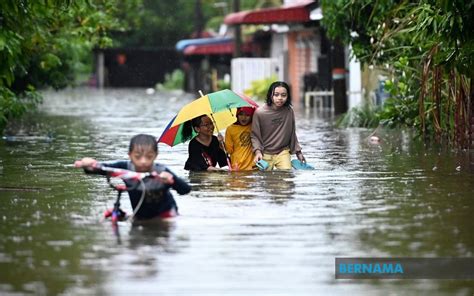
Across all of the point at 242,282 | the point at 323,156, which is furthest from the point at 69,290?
the point at 323,156

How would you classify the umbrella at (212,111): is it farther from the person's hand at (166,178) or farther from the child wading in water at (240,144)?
the person's hand at (166,178)

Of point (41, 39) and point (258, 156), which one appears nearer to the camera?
point (258, 156)

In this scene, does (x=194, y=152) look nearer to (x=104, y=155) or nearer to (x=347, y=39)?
(x=104, y=155)

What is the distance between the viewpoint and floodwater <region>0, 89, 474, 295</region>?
8367 millimetres

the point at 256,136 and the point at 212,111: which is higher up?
the point at 212,111

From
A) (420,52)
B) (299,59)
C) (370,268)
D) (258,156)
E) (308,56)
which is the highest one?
(420,52)

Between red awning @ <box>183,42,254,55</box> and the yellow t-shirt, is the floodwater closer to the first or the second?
the yellow t-shirt

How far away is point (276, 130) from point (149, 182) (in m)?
4.87

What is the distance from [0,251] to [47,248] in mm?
337

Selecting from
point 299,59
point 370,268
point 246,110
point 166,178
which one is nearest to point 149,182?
point 166,178

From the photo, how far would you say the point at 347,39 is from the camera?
2214cm

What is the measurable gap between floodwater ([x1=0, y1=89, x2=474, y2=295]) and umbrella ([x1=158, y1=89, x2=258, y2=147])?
0.50 m

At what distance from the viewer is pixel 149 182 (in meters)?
10.6

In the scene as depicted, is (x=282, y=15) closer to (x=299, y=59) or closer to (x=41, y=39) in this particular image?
(x=299, y=59)
